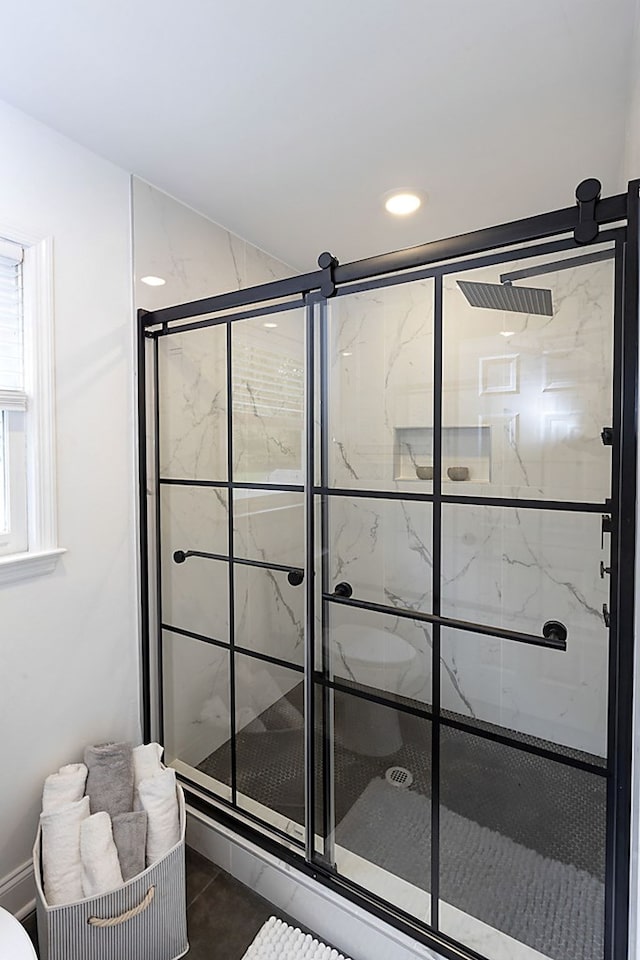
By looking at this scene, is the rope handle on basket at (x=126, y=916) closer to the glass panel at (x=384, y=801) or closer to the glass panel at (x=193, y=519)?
the glass panel at (x=384, y=801)

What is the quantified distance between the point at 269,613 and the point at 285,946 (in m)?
0.89

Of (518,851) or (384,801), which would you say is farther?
(384,801)

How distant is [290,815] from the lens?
1618mm

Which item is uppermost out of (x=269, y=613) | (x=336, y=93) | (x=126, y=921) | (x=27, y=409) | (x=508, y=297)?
(x=336, y=93)

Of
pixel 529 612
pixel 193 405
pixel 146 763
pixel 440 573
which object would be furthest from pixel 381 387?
pixel 146 763

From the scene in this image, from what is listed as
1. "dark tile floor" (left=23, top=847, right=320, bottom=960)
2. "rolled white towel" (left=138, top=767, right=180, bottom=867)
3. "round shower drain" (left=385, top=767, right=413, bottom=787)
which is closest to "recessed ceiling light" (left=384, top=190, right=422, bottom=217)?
"round shower drain" (left=385, top=767, right=413, bottom=787)

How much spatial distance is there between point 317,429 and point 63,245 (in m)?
0.99

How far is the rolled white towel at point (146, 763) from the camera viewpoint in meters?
1.57

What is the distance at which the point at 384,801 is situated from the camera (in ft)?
4.81

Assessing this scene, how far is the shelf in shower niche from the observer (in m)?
1.24

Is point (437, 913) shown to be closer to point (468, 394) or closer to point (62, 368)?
point (468, 394)

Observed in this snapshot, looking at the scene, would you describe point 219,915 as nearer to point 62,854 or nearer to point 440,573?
point 62,854

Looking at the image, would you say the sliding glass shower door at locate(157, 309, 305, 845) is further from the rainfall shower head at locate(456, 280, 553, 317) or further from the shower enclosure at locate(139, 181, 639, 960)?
the rainfall shower head at locate(456, 280, 553, 317)

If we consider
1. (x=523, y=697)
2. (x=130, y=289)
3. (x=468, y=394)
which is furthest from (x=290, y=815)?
(x=130, y=289)
